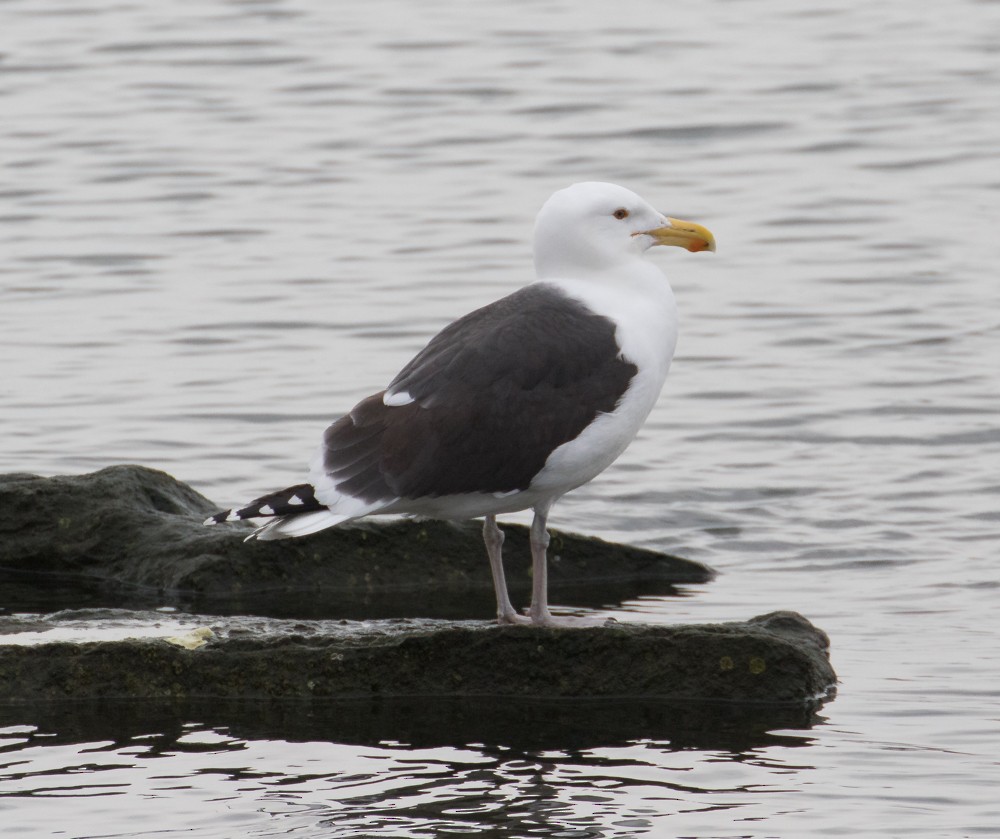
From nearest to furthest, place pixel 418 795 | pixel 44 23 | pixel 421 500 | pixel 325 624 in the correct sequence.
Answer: pixel 418 795
pixel 421 500
pixel 325 624
pixel 44 23

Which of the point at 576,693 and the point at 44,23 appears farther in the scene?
the point at 44,23

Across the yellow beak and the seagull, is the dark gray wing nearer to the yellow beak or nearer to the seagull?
the seagull

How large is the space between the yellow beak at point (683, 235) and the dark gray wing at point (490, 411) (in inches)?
28.2

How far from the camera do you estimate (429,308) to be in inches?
599

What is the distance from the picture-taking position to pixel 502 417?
7574 millimetres

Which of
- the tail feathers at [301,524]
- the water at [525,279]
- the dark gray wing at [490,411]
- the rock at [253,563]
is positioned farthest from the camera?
the rock at [253,563]

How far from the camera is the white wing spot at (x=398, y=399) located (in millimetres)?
7719

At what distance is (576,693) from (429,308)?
7.65 meters

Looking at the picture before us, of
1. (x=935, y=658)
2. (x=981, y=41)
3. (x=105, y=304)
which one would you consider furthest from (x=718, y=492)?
(x=981, y=41)

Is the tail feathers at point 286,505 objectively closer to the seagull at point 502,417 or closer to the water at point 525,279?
the seagull at point 502,417

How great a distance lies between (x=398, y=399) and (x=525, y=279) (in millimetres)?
8147

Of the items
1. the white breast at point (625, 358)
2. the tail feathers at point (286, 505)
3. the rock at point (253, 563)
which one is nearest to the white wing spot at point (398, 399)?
the tail feathers at point (286, 505)

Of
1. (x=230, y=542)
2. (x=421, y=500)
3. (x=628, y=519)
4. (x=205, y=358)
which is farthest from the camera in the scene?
(x=205, y=358)

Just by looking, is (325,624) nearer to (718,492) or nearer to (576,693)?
(576,693)
